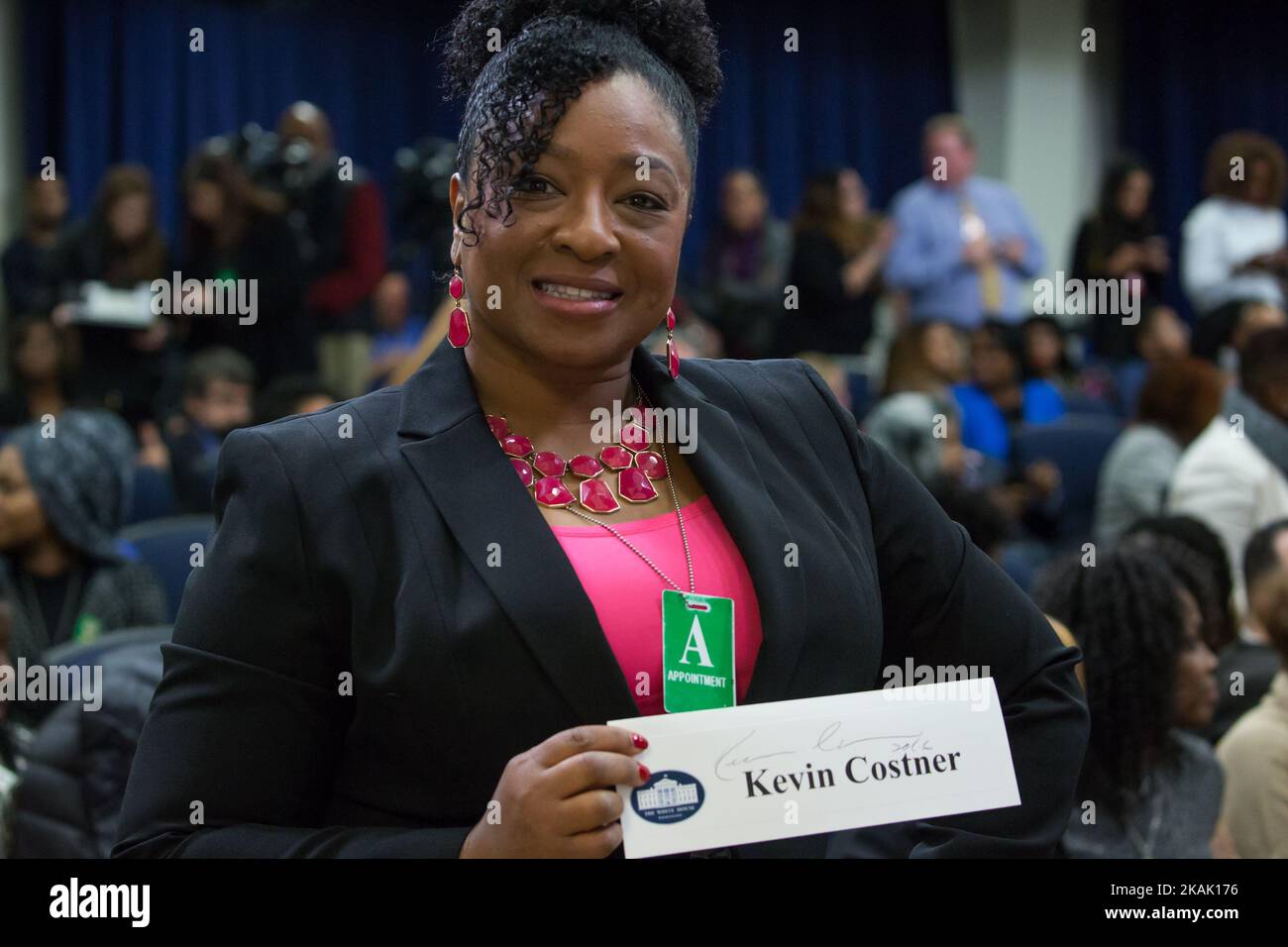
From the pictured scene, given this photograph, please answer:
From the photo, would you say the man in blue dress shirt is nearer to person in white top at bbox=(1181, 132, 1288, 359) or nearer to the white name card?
person in white top at bbox=(1181, 132, 1288, 359)

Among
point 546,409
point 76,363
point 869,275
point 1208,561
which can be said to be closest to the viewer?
point 546,409

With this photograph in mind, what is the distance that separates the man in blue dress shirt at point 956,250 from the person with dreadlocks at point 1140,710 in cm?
423

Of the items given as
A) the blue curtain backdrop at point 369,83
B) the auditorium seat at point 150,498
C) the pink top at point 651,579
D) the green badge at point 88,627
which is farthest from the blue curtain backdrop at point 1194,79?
the pink top at point 651,579

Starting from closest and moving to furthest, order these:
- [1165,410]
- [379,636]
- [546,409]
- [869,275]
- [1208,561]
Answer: [379,636]
[546,409]
[1208,561]
[1165,410]
[869,275]

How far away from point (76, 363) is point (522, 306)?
462cm

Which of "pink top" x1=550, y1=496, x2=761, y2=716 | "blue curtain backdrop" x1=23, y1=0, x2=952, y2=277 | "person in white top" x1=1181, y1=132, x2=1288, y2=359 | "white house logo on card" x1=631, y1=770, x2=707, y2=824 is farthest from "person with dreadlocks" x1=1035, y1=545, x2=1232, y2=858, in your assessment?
"blue curtain backdrop" x1=23, y1=0, x2=952, y2=277

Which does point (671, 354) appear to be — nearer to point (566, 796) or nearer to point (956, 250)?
point (566, 796)

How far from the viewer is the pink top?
4.37 feet

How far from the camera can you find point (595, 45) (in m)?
1.37

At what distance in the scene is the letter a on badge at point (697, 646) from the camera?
132cm

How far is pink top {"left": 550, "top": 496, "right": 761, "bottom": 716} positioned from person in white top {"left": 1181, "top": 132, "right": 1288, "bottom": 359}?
5.45 metres

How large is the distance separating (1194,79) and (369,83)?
5127 mm
